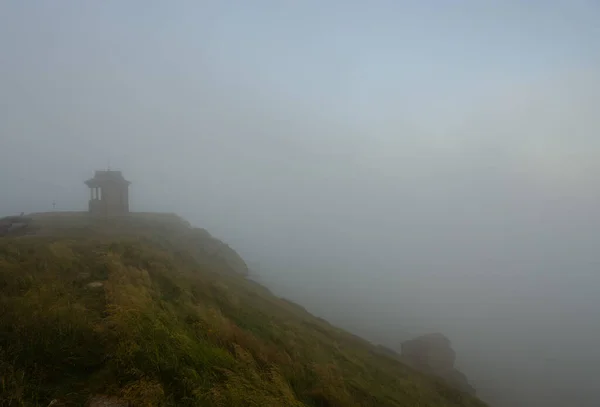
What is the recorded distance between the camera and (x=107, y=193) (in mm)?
40812

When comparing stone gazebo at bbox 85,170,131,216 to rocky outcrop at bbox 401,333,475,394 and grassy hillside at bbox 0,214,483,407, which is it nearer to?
grassy hillside at bbox 0,214,483,407

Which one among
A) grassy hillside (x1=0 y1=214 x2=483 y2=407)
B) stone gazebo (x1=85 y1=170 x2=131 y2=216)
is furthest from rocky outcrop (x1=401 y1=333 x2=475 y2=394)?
stone gazebo (x1=85 y1=170 x2=131 y2=216)

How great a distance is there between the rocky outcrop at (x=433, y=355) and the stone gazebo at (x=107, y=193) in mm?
38352

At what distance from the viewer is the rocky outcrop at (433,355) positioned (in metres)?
33.9

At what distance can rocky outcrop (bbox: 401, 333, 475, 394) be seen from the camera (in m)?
33.9

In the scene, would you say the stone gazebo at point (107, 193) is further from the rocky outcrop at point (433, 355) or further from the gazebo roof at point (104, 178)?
the rocky outcrop at point (433, 355)

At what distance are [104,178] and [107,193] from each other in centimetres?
190

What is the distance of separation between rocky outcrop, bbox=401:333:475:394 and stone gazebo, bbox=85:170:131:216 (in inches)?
1510

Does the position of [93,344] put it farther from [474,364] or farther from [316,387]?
[474,364]

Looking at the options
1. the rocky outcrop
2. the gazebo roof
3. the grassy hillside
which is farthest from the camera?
the gazebo roof

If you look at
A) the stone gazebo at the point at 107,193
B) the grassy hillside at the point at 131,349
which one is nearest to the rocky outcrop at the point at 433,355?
the grassy hillside at the point at 131,349

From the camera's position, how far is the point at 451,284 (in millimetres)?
89688

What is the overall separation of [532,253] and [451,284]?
289ft

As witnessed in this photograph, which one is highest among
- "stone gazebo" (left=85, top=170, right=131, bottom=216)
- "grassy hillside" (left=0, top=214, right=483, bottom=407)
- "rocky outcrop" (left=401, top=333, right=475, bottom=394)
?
"stone gazebo" (left=85, top=170, right=131, bottom=216)
